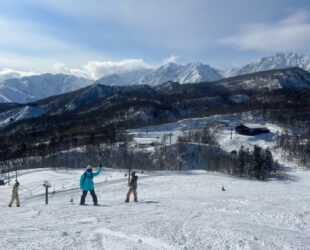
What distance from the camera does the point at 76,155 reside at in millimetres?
72938

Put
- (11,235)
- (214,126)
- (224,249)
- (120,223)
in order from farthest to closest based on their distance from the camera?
(214,126) → (120,223) → (11,235) → (224,249)

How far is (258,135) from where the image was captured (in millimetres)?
91250

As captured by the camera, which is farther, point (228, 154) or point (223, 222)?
point (228, 154)

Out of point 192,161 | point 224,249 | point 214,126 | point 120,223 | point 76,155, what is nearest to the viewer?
point 224,249

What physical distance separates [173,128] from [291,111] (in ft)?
226

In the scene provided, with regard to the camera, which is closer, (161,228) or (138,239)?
(138,239)

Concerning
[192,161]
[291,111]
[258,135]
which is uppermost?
[291,111]

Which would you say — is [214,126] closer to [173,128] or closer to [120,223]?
[173,128]

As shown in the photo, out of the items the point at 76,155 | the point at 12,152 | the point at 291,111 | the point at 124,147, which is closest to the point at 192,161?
the point at 124,147

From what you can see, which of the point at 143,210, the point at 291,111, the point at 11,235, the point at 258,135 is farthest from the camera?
the point at 291,111

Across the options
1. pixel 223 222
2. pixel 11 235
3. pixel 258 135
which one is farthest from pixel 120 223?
pixel 258 135

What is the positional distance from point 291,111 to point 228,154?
7550cm

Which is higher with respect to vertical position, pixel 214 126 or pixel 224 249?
pixel 214 126

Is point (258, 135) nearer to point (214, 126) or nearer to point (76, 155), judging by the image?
point (214, 126)
